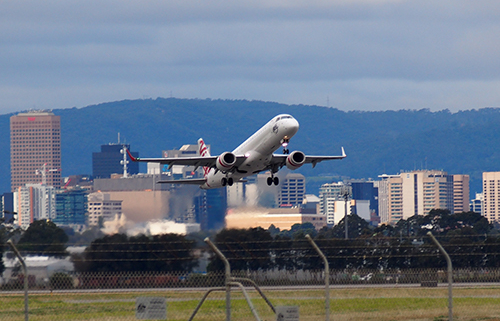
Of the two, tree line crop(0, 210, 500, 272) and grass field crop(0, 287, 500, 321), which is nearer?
tree line crop(0, 210, 500, 272)

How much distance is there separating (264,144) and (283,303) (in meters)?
24.4

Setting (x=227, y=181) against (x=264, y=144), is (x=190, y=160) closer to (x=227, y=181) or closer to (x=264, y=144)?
(x=227, y=181)

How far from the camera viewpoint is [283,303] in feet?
120

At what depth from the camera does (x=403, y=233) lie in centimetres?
12838

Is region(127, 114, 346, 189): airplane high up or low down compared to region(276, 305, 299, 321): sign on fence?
up

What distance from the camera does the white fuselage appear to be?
58125 mm

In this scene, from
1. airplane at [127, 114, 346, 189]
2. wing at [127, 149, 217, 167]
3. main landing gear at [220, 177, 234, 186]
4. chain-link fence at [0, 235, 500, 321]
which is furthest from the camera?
main landing gear at [220, 177, 234, 186]

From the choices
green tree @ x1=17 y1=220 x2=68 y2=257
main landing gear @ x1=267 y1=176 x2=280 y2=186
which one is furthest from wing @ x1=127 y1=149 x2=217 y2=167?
green tree @ x1=17 y1=220 x2=68 y2=257

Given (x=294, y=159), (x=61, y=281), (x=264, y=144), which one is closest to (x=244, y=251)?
(x=61, y=281)

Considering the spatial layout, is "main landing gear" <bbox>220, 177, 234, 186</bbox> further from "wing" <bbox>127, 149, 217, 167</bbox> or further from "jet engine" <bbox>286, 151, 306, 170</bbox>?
"jet engine" <bbox>286, 151, 306, 170</bbox>

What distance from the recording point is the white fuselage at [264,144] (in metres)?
58.1

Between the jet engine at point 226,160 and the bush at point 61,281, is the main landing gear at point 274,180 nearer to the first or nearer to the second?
the jet engine at point 226,160

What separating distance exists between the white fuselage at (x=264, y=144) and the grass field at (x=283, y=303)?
18.7 meters

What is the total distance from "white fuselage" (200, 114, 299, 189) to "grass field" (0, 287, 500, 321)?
1871 centimetres
